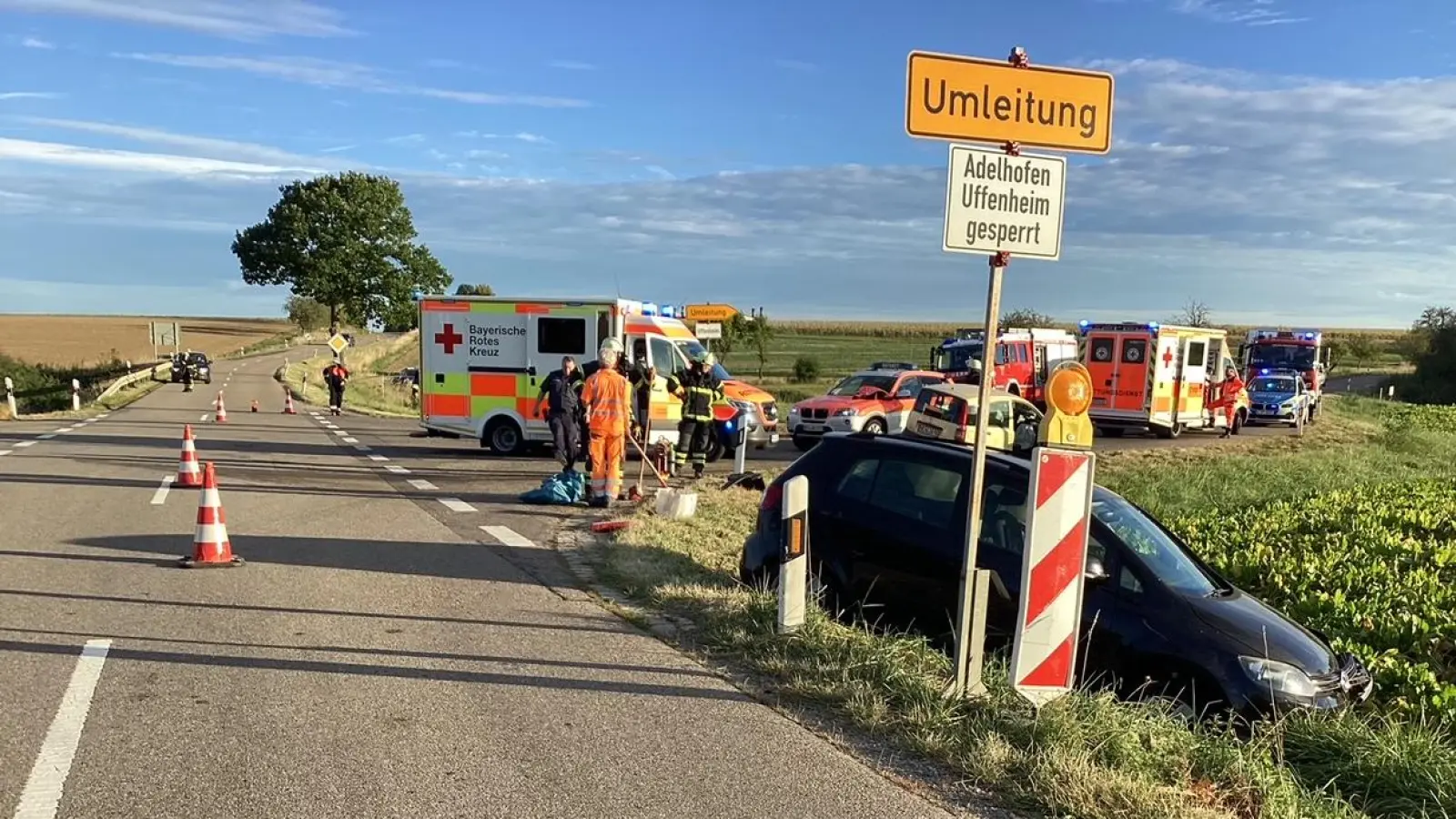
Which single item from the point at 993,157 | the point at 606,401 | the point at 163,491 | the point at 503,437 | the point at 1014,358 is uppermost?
the point at 993,157

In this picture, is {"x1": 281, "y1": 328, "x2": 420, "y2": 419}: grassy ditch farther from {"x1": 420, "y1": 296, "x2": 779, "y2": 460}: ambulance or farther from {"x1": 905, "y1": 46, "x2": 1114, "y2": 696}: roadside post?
{"x1": 905, "y1": 46, "x2": 1114, "y2": 696}: roadside post

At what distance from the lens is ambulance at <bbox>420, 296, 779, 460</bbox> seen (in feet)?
57.7

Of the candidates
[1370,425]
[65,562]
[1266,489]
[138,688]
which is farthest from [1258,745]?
[1370,425]

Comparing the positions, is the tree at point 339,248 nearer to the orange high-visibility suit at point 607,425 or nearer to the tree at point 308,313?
the tree at point 308,313

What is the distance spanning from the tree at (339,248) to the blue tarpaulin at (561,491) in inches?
2160

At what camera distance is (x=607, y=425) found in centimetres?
1170

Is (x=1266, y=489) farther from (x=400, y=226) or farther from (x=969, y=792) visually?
(x=400, y=226)

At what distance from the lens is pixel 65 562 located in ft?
27.0

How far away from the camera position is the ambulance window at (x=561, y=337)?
58.1ft

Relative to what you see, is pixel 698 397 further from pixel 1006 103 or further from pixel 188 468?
pixel 1006 103

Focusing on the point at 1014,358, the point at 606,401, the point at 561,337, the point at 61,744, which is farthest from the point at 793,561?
the point at 1014,358

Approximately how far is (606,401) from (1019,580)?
6516 mm

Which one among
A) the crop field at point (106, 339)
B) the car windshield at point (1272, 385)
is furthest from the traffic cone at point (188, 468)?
the crop field at point (106, 339)

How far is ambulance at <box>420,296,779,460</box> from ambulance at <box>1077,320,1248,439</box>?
1169 cm
